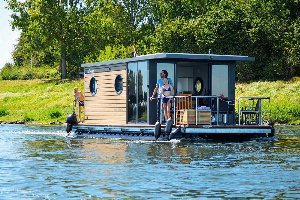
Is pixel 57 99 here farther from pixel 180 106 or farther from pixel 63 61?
pixel 180 106

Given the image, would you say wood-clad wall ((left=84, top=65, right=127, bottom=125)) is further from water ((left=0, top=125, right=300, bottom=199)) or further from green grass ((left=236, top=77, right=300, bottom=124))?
green grass ((left=236, top=77, right=300, bottom=124))

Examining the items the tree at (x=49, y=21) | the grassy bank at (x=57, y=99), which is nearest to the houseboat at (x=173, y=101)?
the grassy bank at (x=57, y=99)

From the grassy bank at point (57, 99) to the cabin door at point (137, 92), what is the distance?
9.89 metres

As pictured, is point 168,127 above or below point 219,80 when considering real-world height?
below

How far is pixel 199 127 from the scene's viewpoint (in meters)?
17.5

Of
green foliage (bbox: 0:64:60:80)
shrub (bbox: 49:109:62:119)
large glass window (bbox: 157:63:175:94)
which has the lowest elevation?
shrub (bbox: 49:109:62:119)

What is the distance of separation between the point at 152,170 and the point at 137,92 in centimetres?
750

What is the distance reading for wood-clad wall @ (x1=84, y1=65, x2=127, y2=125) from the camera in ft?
66.8

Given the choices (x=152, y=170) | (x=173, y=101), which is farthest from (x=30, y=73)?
(x=152, y=170)

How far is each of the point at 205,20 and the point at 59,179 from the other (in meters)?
34.5

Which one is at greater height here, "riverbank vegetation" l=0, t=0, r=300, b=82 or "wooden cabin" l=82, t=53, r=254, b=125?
"riverbank vegetation" l=0, t=0, r=300, b=82

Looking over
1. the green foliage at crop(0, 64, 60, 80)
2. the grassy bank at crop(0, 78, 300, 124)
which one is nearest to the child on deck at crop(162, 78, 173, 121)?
the grassy bank at crop(0, 78, 300, 124)

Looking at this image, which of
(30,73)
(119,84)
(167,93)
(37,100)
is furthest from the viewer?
(30,73)

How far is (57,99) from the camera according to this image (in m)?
43.8
